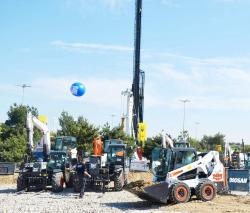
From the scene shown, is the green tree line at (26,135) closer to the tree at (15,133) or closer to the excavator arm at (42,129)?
the tree at (15,133)

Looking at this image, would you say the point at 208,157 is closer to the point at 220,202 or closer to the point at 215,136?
the point at 220,202

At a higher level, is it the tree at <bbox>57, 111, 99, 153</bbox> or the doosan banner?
the tree at <bbox>57, 111, 99, 153</bbox>

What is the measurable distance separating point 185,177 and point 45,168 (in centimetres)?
839

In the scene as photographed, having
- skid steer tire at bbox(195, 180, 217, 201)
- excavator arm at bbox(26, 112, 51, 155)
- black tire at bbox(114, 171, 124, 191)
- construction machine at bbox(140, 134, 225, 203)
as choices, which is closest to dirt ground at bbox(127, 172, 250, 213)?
skid steer tire at bbox(195, 180, 217, 201)

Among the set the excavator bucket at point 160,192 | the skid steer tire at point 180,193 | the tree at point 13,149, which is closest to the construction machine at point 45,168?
the excavator bucket at point 160,192

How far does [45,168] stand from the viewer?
2520cm

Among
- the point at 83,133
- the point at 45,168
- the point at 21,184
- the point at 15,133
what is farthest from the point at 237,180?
the point at 15,133

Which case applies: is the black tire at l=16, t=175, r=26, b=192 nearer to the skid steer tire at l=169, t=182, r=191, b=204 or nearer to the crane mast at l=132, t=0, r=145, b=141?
the skid steer tire at l=169, t=182, r=191, b=204

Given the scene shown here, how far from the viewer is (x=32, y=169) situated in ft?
81.6

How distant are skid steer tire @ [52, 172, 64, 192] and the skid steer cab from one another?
223 inches

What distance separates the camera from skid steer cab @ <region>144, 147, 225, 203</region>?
19.0 m

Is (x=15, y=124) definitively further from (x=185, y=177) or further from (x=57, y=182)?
(x=185, y=177)

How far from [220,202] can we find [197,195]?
977 millimetres

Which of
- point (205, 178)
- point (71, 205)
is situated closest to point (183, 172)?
point (205, 178)
